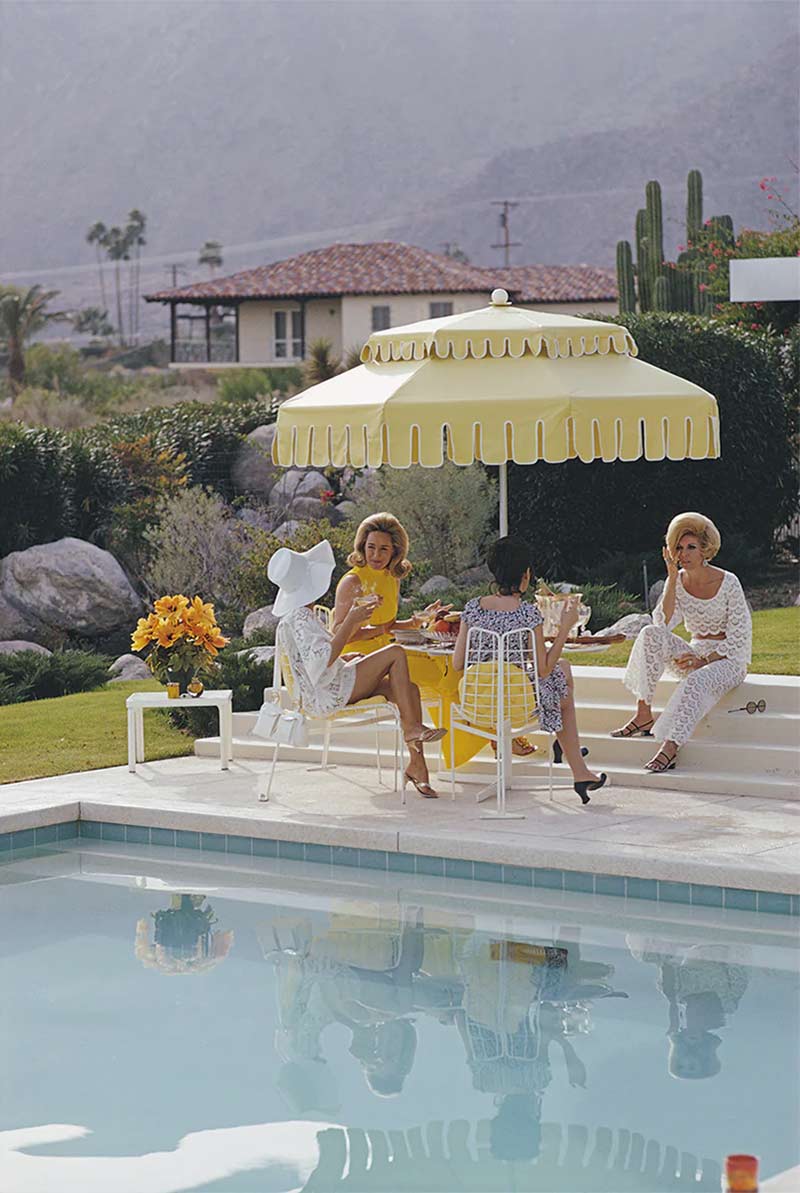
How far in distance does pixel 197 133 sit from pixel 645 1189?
124578mm

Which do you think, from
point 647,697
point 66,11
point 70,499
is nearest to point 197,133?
point 66,11

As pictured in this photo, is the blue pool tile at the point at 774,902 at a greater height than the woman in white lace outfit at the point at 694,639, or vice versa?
the woman in white lace outfit at the point at 694,639

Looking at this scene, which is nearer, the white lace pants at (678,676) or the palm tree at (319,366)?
the white lace pants at (678,676)

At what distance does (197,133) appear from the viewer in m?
122

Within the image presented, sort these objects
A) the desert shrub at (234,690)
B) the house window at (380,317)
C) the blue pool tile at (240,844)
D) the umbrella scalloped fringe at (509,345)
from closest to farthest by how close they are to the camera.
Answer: the blue pool tile at (240,844)
the umbrella scalloped fringe at (509,345)
the desert shrub at (234,690)
the house window at (380,317)

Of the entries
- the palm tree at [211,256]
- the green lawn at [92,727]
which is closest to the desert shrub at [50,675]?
the green lawn at [92,727]

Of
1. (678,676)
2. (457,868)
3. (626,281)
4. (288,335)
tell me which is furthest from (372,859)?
(288,335)

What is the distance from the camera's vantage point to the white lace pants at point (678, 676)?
8.25m

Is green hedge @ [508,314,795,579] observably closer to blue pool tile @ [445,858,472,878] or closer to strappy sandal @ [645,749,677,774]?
strappy sandal @ [645,749,677,774]

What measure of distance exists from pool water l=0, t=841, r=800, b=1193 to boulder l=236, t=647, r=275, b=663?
320 cm

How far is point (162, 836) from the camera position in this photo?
8.06 m

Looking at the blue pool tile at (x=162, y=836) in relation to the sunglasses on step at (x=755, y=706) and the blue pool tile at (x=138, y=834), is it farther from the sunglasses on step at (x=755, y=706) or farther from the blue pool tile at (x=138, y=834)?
the sunglasses on step at (x=755, y=706)

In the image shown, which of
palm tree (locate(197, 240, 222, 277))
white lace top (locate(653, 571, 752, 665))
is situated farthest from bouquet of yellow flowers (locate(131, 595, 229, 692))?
palm tree (locate(197, 240, 222, 277))

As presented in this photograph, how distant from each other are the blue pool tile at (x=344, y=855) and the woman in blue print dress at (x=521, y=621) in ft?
3.34
